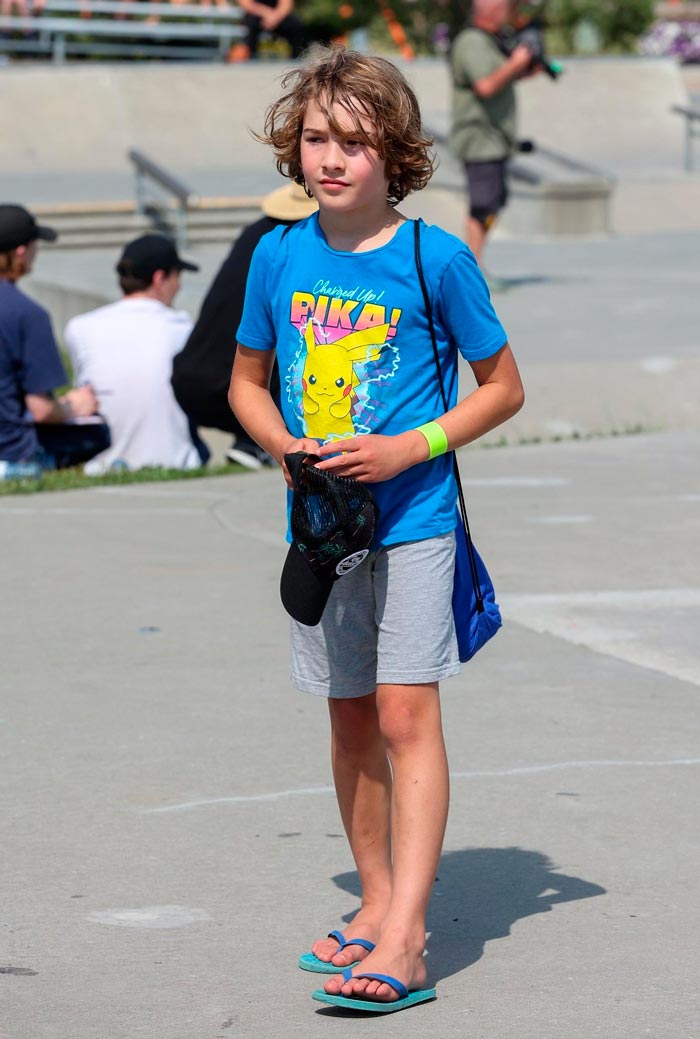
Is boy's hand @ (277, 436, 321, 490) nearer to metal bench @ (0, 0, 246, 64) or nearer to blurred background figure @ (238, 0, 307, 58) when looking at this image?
blurred background figure @ (238, 0, 307, 58)

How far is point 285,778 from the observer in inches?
182

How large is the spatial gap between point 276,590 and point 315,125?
10.7ft

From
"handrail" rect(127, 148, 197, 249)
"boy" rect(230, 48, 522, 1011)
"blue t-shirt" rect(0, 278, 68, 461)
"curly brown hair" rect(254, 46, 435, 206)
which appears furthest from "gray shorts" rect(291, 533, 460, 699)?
"handrail" rect(127, 148, 197, 249)

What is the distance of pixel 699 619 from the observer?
6.09 meters

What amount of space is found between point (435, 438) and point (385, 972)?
3.27 ft

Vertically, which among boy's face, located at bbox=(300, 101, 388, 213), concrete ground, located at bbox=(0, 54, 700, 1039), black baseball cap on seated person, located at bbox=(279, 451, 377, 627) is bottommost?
concrete ground, located at bbox=(0, 54, 700, 1039)

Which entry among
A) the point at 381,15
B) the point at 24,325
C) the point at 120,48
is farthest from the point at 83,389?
the point at 381,15

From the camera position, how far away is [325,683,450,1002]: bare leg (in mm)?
3389

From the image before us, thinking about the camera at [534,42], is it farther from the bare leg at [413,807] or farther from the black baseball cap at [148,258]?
the bare leg at [413,807]

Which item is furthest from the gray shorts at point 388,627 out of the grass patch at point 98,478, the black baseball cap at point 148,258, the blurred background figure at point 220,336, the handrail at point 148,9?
the handrail at point 148,9

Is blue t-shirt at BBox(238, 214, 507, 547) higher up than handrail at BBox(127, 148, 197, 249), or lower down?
higher up

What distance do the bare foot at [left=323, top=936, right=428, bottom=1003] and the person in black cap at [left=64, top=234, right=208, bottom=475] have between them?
18.7 feet

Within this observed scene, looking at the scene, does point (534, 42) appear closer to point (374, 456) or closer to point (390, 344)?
point (390, 344)

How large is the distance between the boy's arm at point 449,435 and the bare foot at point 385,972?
0.88m
